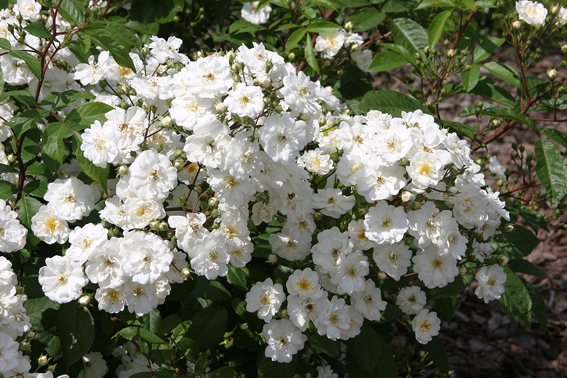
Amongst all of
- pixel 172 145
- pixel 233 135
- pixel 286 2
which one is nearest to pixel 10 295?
pixel 172 145

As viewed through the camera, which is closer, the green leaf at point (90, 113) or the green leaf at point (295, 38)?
the green leaf at point (90, 113)

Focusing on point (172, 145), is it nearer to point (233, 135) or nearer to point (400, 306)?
point (233, 135)

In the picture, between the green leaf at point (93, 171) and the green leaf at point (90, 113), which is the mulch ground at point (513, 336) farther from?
the green leaf at point (93, 171)

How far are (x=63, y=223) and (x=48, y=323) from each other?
0.43 m

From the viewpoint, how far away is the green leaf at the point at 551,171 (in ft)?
7.58

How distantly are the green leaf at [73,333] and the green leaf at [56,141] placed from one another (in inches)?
23.8

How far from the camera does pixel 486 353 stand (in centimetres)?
409

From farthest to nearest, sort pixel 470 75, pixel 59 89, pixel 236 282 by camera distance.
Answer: pixel 470 75 < pixel 59 89 < pixel 236 282

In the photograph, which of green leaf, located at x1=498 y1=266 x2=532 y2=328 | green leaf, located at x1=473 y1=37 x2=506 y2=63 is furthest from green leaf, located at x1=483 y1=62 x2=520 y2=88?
green leaf, located at x1=498 y1=266 x2=532 y2=328

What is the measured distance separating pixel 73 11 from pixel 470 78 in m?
1.96

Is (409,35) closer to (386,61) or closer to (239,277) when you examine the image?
(386,61)

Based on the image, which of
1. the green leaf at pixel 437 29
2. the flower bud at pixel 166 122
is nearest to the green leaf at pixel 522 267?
the green leaf at pixel 437 29

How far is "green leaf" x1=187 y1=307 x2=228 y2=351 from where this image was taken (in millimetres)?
2062

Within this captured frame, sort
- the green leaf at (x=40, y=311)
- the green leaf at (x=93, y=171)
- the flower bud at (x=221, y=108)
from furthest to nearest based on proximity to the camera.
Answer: the green leaf at (x=40, y=311), the green leaf at (x=93, y=171), the flower bud at (x=221, y=108)
